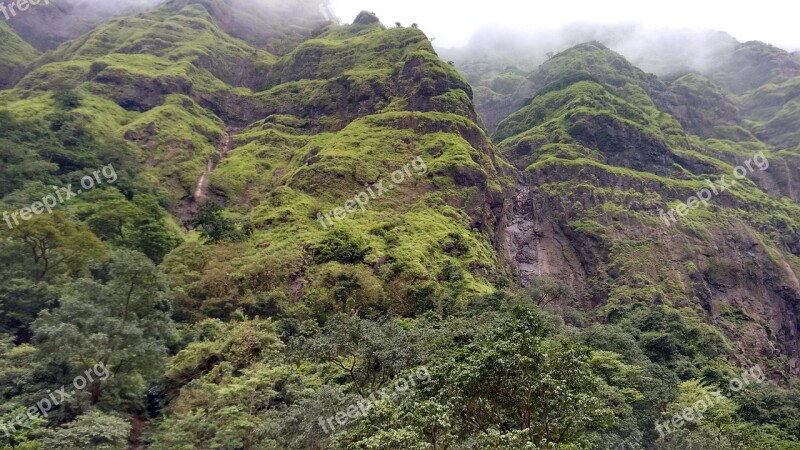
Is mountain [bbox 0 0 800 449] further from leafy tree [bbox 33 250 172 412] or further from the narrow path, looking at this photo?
the narrow path

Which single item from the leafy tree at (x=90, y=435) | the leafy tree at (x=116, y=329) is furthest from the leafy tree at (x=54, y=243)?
the leafy tree at (x=90, y=435)

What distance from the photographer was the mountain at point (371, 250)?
21750 mm

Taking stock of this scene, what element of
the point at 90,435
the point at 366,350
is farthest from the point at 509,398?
the point at 90,435

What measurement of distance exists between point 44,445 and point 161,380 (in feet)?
37.4

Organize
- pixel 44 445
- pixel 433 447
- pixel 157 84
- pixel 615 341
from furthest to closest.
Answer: pixel 157 84, pixel 615 341, pixel 44 445, pixel 433 447

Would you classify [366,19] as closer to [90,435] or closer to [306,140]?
[306,140]

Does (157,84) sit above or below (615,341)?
above

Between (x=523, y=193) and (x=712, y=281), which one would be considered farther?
(x=523, y=193)

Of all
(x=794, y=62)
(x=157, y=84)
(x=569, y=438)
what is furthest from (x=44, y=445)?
(x=794, y=62)

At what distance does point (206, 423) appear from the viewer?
75.5 feet

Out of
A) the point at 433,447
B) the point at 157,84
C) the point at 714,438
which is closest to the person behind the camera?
the point at 433,447

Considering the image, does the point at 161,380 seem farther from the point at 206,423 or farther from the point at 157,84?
the point at 157,84

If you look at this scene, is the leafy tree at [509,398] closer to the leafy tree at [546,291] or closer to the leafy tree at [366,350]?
the leafy tree at [366,350]

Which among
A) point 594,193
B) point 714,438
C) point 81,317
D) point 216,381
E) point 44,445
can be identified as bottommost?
point 714,438
